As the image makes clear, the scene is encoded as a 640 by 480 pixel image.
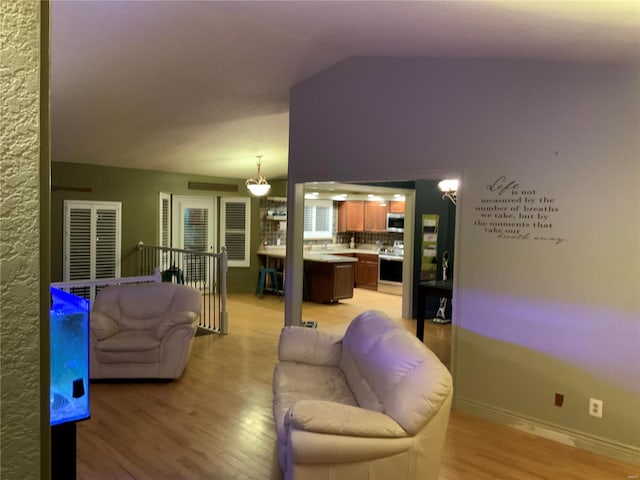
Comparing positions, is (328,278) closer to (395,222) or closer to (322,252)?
(322,252)

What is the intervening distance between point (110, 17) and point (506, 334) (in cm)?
374

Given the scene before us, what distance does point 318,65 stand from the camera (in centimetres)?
486

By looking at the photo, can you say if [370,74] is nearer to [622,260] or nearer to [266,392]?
[622,260]

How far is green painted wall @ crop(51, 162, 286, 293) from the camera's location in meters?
7.31

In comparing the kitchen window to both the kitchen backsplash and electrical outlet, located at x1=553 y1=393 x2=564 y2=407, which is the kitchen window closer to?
the kitchen backsplash

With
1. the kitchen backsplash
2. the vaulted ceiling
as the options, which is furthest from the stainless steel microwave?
the vaulted ceiling

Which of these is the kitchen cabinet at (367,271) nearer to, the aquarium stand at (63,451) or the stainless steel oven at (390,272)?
the stainless steel oven at (390,272)

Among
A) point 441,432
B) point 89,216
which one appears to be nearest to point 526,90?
point 441,432

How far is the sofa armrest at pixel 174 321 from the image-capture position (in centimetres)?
461

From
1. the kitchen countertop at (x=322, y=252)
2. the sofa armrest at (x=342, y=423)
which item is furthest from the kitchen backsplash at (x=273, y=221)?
the sofa armrest at (x=342, y=423)

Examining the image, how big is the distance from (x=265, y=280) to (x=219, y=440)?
20.6 feet

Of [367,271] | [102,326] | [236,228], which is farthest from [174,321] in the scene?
[367,271]

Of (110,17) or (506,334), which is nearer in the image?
(110,17)

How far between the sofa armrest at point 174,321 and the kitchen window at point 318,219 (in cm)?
628
